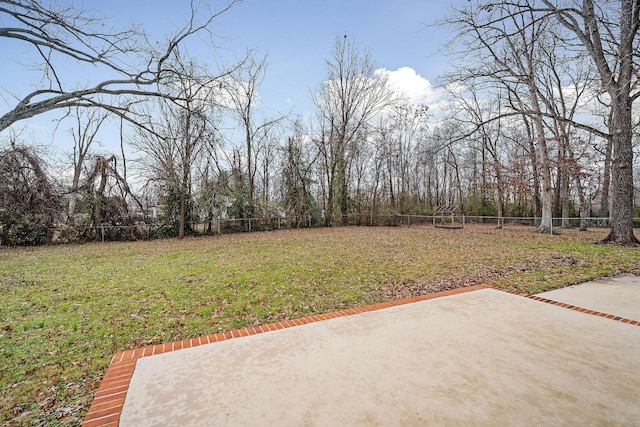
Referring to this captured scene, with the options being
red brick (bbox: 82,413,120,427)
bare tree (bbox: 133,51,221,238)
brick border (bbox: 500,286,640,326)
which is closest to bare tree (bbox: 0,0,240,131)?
red brick (bbox: 82,413,120,427)

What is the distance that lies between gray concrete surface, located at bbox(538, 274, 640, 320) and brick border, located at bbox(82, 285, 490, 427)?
1530mm

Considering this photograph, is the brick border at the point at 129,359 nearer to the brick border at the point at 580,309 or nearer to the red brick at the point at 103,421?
the red brick at the point at 103,421

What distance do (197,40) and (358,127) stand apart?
15.3m

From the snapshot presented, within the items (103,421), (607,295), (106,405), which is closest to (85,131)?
(106,405)

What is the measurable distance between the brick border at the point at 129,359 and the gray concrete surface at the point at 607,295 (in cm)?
153

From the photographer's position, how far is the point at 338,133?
17719 millimetres

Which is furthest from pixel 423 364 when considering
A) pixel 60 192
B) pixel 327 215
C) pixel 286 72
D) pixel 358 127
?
pixel 358 127

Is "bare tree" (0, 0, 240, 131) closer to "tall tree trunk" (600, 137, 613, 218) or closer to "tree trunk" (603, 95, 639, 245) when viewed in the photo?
"tree trunk" (603, 95, 639, 245)

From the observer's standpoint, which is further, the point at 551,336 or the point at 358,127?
the point at 358,127

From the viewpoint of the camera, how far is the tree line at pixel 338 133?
3463mm

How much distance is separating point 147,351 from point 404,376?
7.24 feet

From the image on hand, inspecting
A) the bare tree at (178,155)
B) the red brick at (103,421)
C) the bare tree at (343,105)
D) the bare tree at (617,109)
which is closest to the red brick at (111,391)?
the red brick at (103,421)

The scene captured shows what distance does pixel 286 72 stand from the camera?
1005cm

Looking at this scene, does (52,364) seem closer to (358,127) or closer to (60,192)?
(60,192)
